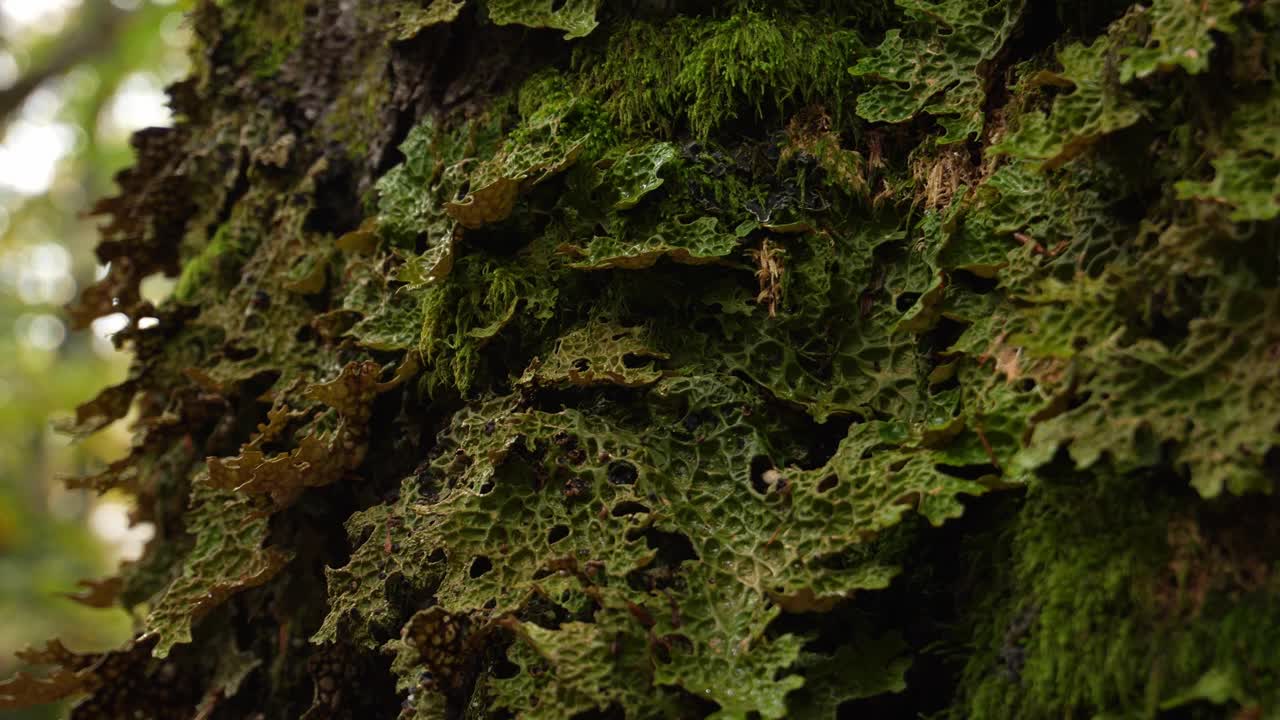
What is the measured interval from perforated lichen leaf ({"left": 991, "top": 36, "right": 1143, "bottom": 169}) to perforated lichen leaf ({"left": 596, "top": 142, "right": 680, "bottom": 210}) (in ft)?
2.30

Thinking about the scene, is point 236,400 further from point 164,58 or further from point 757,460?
point 164,58

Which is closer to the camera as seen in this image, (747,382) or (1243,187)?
(1243,187)

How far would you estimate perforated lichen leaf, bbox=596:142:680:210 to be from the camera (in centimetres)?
192

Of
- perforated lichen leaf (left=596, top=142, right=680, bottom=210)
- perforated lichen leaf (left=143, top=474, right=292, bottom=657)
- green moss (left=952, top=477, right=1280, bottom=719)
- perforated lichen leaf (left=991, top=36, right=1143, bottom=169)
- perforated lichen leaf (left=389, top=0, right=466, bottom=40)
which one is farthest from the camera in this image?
perforated lichen leaf (left=389, top=0, right=466, bottom=40)

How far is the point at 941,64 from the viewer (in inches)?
74.0

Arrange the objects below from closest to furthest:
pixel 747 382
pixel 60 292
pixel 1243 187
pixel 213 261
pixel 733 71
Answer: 1. pixel 1243 187
2. pixel 747 382
3. pixel 733 71
4. pixel 213 261
5. pixel 60 292

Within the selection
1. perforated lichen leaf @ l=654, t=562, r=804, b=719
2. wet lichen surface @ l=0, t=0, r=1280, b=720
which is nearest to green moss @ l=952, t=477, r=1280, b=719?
wet lichen surface @ l=0, t=0, r=1280, b=720

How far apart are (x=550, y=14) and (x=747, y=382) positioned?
107cm

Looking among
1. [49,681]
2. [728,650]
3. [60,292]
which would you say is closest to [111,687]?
[49,681]

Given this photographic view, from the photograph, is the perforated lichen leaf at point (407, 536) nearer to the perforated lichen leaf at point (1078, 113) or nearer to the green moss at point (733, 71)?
the green moss at point (733, 71)

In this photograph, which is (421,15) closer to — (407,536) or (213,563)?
(407,536)

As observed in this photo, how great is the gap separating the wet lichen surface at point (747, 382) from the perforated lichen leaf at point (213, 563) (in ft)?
0.04

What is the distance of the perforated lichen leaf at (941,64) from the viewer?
182 cm

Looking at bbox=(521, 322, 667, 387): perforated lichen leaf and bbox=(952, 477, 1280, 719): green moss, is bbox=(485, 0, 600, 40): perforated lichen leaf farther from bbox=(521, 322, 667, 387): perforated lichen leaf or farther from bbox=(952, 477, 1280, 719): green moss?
bbox=(952, 477, 1280, 719): green moss
